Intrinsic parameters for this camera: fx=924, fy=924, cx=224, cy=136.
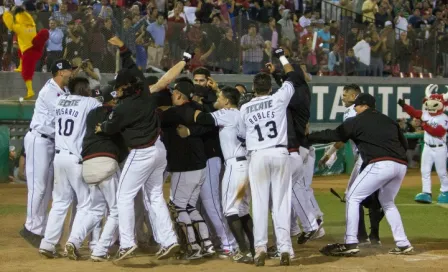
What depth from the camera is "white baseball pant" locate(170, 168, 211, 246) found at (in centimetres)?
1066

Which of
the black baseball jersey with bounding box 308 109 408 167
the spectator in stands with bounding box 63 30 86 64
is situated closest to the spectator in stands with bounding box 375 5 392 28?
the spectator in stands with bounding box 63 30 86 64

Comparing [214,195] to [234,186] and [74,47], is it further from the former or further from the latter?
[74,47]

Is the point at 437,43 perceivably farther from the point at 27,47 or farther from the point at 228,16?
the point at 27,47

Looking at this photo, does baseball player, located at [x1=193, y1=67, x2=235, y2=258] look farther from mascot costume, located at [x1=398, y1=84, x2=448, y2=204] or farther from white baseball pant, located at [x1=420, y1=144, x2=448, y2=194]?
white baseball pant, located at [x1=420, y1=144, x2=448, y2=194]

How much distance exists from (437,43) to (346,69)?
325cm

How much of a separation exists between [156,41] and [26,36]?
292cm

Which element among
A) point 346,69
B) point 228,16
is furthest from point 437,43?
point 228,16

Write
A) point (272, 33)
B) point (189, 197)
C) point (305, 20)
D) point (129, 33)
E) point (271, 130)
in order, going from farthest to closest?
point (305, 20), point (272, 33), point (129, 33), point (189, 197), point (271, 130)

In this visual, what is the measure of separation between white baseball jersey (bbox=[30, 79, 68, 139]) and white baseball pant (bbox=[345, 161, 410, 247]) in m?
3.69

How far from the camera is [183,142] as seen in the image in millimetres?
10719

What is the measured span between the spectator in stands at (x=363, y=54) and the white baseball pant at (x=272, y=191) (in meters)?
14.0

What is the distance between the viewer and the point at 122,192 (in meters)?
10.1

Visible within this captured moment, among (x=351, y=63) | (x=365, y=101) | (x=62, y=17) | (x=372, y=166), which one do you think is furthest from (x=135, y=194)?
(x=351, y=63)

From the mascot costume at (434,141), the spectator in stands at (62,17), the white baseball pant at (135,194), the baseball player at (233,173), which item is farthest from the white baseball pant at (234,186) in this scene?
the spectator in stands at (62,17)
